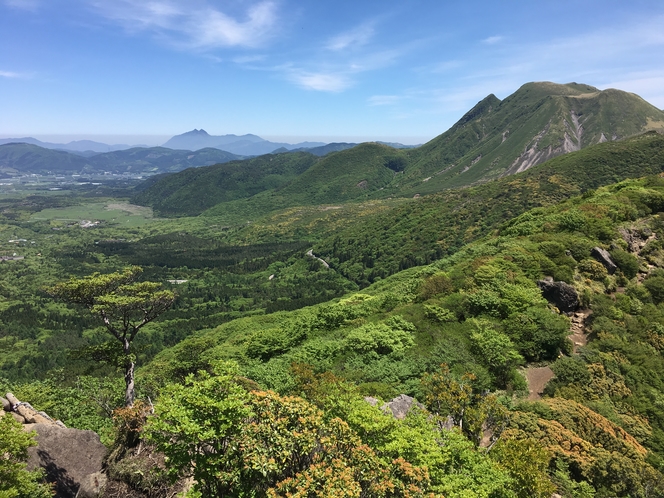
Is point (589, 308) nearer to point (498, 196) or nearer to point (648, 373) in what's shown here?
point (648, 373)

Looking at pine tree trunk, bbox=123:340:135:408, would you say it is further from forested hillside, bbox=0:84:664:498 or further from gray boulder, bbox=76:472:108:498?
gray boulder, bbox=76:472:108:498

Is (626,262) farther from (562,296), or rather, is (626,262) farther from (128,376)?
(128,376)

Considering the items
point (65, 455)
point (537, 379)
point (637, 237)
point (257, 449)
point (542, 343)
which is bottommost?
point (537, 379)

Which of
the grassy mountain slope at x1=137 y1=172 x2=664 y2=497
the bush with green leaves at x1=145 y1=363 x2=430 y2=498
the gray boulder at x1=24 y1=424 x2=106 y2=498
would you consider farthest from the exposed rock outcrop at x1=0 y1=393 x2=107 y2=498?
the grassy mountain slope at x1=137 y1=172 x2=664 y2=497

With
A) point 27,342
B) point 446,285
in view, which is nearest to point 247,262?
point 27,342

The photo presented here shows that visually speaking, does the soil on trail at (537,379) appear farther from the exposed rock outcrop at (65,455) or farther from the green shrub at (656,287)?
the exposed rock outcrop at (65,455)

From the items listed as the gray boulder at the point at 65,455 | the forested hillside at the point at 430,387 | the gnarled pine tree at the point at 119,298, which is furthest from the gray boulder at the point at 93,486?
the gnarled pine tree at the point at 119,298

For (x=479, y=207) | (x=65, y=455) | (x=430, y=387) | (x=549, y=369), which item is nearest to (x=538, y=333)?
(x=549, y=369)
